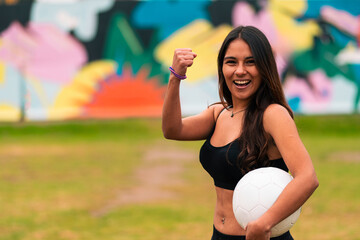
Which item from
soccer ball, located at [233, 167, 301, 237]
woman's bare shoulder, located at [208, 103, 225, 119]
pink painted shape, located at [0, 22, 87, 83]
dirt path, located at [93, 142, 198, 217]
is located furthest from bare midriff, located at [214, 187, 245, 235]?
pink painted shape, located at [0, 22, 87, 83]

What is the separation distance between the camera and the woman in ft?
8.44

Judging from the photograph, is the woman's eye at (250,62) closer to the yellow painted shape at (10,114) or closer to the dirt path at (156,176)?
the dirt path at (156,176)

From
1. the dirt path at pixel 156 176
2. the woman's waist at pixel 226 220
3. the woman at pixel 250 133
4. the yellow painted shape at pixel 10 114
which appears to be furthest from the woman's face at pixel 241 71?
the yellow painted shape at pixel 10 114

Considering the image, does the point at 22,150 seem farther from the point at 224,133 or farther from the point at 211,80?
the point at 224,133

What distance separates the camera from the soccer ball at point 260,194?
264cm

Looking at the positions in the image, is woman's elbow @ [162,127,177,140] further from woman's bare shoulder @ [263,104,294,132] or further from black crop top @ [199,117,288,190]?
woman's bare shoulder @ [263,104,294,132]

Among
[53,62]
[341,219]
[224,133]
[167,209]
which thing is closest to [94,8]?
[53,62]

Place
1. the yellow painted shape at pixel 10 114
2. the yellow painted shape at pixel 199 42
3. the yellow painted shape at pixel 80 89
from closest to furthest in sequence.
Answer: the yellow painted shape at pixel 10 114 → the yellow painted shape at pixel 80 89 → the yellow painted shape at pixel 199 42

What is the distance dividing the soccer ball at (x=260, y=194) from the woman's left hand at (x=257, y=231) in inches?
3.2

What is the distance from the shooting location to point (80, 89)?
60.7 ft

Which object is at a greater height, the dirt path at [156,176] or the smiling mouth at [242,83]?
the smiling mouth at [242,83]

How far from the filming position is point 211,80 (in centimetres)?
1869

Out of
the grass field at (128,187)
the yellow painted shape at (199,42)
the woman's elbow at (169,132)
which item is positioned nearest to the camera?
the woman's elbow at (169,132)

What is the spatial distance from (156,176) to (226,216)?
779 centimetres
